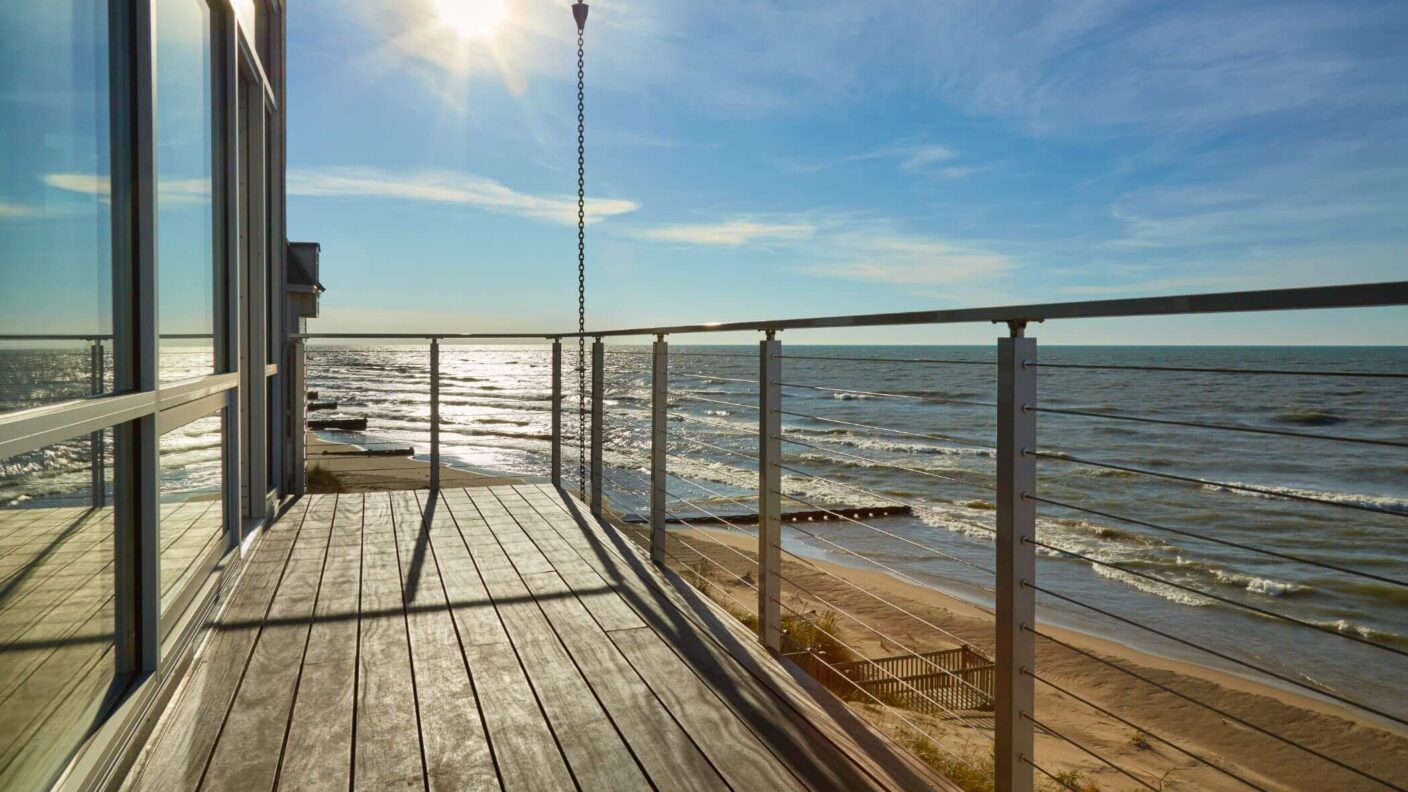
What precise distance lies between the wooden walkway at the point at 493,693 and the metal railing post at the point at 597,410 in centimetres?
76

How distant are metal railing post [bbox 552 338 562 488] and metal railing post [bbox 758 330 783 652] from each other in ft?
6.94

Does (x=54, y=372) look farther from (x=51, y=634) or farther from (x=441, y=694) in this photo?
(x=441, y=694)

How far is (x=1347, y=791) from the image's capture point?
4422 millimetres

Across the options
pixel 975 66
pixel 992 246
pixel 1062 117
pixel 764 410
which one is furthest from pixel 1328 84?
pixel 764 410

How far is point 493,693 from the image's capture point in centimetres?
187

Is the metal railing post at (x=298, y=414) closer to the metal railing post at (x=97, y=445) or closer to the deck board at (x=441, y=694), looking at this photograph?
the deck board at (x=441, y=694)

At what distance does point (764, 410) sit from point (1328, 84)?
3507 centimetres

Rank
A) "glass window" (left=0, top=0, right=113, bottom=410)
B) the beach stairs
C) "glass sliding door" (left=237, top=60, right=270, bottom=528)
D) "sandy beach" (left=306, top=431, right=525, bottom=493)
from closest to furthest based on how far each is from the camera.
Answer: "glass window" (left=0, top=0, right=113, bottom=410) → "glass sliding door" (left=237, top=60, right=270, bottom=528) → the beach stairs → "sandy beach" (left=306, top=431, right=525, bottom=493)

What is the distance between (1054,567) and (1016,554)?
676cm

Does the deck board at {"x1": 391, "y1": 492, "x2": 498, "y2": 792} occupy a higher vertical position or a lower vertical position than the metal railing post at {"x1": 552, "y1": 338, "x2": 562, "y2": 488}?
lower

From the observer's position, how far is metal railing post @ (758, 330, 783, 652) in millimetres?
2154

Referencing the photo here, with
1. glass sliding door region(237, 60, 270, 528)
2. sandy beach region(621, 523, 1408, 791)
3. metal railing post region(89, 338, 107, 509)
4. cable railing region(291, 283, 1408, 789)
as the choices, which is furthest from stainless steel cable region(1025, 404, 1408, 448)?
glass sliding door region(237, 60, 270, 528)

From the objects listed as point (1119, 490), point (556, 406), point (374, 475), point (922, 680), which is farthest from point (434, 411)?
point (1119, 490)

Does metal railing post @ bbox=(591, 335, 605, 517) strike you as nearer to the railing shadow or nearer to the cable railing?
the cable railing
